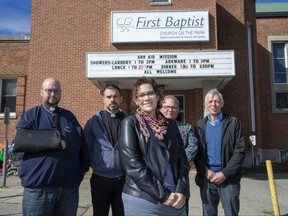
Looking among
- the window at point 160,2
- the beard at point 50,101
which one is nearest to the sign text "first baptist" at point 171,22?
the window at point 160,2

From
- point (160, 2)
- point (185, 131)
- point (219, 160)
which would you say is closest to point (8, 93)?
point (160, 2)

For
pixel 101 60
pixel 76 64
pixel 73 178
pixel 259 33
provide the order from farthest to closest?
pixel 259 33 → pixel 76 64 → pixel 101 60 → pixel 73 178

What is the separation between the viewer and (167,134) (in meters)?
2.91

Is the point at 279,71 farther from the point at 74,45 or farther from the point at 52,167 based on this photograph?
the point at 52,167

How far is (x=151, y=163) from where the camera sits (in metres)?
2.74

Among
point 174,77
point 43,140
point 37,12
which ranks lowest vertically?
point 43,140

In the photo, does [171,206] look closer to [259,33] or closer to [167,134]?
[167,134]

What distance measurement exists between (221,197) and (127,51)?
28.9 ft

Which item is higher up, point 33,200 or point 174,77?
point 174,77

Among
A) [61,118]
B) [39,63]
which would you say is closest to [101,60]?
[39,63]

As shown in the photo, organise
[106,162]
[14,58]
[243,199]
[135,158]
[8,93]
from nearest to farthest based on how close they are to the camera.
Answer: [135,158]
[106,162]
[243,199]
[14,58]
[8,93]

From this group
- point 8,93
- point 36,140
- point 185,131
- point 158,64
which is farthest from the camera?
point 8,93

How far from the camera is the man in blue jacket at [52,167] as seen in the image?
10.7ft

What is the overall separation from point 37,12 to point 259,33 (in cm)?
1284
